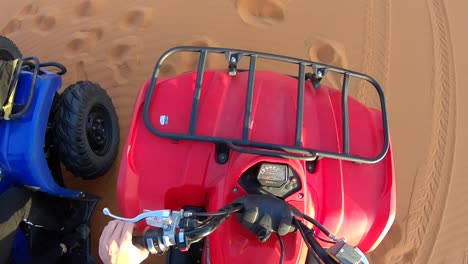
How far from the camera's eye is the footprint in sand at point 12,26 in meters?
3.86

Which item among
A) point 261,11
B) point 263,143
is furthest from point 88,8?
point 263,143

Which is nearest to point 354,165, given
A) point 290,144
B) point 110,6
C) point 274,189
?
point 290,144

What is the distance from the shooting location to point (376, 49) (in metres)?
3.24

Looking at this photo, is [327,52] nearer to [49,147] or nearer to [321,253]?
[49,147]

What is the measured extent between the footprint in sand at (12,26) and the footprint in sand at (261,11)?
1.93m

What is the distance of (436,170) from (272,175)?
5.76ft

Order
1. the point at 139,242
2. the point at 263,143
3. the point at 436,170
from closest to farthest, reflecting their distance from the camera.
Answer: the point at 139,242 < the point at 263,143 < the point at 436,170

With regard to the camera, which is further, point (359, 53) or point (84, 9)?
point (84, 9)

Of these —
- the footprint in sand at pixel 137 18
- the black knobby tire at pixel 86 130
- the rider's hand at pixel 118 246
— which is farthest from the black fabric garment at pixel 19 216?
the footprint in sand at pixel 137 18

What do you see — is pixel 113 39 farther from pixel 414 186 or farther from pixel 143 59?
pixel 414 186

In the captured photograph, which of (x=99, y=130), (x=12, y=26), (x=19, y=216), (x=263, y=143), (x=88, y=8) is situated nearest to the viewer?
(x=263, y=143)

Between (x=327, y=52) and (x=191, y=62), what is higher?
(x=327, y=52)

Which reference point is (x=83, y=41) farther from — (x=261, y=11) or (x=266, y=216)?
(x=266, y=216)

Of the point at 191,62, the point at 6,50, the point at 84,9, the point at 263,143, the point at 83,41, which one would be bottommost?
the point at 263,143
